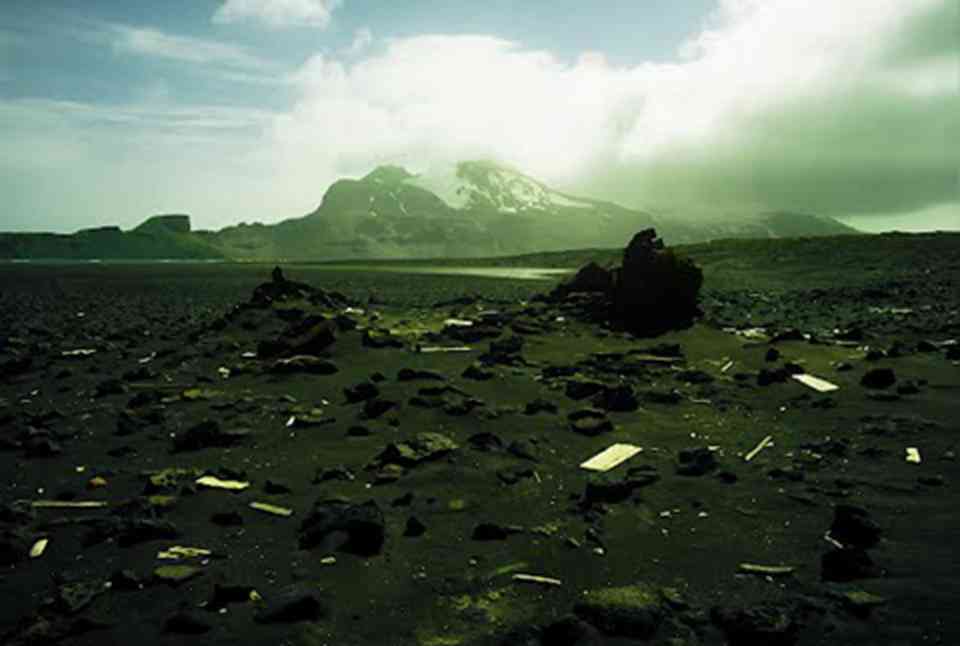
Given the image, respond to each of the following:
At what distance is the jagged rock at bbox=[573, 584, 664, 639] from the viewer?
5.08 meters

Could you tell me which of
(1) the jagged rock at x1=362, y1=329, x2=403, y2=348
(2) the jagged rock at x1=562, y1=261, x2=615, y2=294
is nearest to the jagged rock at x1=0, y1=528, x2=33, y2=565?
(1) the jagged rock at x1=362, y1=329, x2=403, y2=348

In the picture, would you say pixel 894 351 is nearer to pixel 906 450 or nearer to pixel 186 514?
pixel 906 450

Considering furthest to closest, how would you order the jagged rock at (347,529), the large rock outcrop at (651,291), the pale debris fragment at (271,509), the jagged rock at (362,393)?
the large rock outcrop at (651,291)
the jagged rock at (362,393)
the pale debris fragment at (271,509)
the jagged rock at (347,529)

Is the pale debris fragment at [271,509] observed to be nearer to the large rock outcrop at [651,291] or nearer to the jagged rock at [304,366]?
the jagged rock at [304,366]

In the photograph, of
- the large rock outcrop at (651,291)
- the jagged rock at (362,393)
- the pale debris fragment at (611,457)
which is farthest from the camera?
the large rock outcrop at (651,291)

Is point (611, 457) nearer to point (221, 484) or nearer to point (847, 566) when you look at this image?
point (847, 566)

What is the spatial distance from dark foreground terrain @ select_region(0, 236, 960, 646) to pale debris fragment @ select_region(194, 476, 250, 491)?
0.19 feet

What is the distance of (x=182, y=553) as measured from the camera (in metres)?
6.52

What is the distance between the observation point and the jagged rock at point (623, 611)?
16.7ft

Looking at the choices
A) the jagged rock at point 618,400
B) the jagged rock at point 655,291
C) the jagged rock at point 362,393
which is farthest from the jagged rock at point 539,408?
the jagged rock at point 655,291

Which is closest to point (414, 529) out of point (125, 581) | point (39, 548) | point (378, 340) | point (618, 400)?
point (125, 581)

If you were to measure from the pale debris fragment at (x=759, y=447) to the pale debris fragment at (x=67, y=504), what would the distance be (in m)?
8.08

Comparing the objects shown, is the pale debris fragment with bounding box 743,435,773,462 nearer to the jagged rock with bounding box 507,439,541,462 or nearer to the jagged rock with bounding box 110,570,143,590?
the jagged rock with bounding box 507,439,541,462

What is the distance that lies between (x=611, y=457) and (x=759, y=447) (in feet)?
7.18
